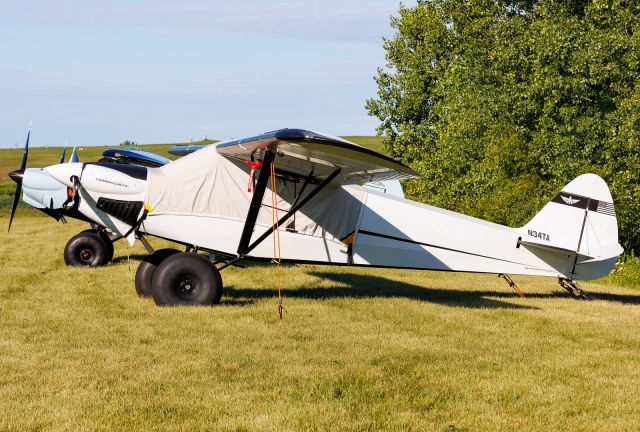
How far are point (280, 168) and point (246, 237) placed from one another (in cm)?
130

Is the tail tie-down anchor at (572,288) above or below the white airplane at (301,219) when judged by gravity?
below

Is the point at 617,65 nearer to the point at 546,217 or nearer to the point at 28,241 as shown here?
the point at 546,217

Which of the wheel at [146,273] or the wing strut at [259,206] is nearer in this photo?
the wing strut at [259,206]

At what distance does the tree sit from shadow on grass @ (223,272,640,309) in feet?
23.9

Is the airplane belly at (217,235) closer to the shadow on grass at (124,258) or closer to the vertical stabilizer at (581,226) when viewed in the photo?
the vertical stabilizer at (581,226)

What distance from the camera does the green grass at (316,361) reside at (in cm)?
596

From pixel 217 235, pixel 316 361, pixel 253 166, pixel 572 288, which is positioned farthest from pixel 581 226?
pixel 316 361

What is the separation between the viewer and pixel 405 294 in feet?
46.8

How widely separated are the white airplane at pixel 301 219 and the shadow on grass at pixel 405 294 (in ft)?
2.25

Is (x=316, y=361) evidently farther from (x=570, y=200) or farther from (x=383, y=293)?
(x=570, y=200)

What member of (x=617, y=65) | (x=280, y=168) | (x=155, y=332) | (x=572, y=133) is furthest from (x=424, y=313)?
(x=617, y=65)

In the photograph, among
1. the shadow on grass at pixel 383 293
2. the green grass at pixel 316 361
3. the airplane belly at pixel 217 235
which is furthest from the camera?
the shadow on grass at pixel 383 293

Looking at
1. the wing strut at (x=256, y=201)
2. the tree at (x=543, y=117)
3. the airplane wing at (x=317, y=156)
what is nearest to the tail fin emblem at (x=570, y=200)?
the airplane wing at (x=317, y=156)

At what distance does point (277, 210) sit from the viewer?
12.2m
